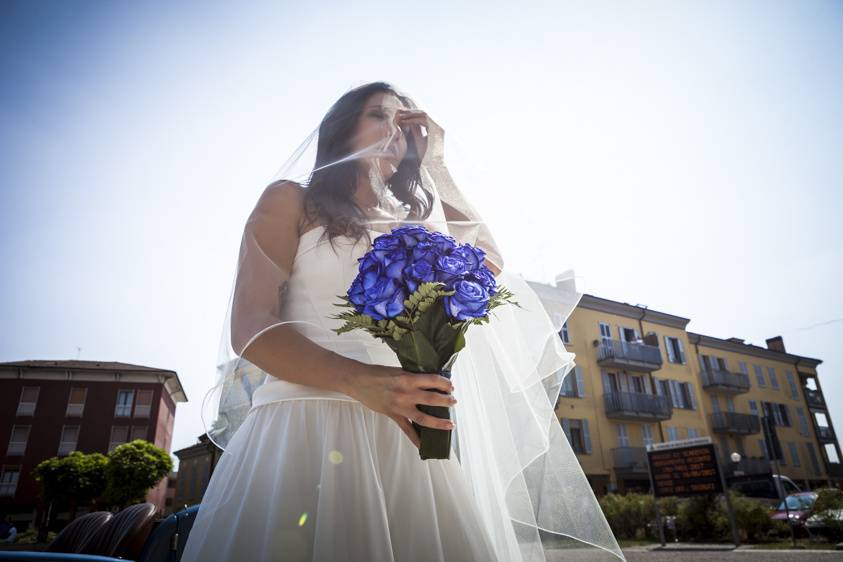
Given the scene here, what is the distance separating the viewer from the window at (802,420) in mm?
36469

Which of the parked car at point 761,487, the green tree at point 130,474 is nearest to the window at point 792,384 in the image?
the parked car at point 761,487

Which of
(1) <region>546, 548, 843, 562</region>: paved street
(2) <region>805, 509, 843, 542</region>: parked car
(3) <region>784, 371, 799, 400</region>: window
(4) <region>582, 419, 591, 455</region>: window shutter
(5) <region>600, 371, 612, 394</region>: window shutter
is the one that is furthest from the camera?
(3) <region>784, 371, 799, 400</region>: window

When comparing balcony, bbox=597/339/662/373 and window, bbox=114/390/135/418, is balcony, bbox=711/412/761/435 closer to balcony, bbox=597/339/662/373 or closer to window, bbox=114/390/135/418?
balcony, bbox=597/339/662/373

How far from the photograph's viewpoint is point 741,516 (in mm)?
12844

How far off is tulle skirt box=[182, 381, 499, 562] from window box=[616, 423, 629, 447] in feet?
94.7

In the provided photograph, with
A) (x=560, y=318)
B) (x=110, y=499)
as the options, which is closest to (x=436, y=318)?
(x=560, y=318)

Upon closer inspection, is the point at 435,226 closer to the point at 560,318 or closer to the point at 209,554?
the point at 560,318

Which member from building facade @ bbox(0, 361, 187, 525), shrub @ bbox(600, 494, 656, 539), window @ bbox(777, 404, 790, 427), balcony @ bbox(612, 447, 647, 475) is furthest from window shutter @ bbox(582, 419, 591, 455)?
building facade @ bbox(0, 361, 187, 525)

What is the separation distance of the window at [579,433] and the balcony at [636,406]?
1994 millimetres

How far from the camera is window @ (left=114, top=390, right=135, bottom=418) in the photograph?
35094 mm

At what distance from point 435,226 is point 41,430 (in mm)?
43305

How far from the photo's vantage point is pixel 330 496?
3.74 feet

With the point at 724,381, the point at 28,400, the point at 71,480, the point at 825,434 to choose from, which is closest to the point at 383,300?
the point at 71,480

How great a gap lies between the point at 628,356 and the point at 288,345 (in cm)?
2963
